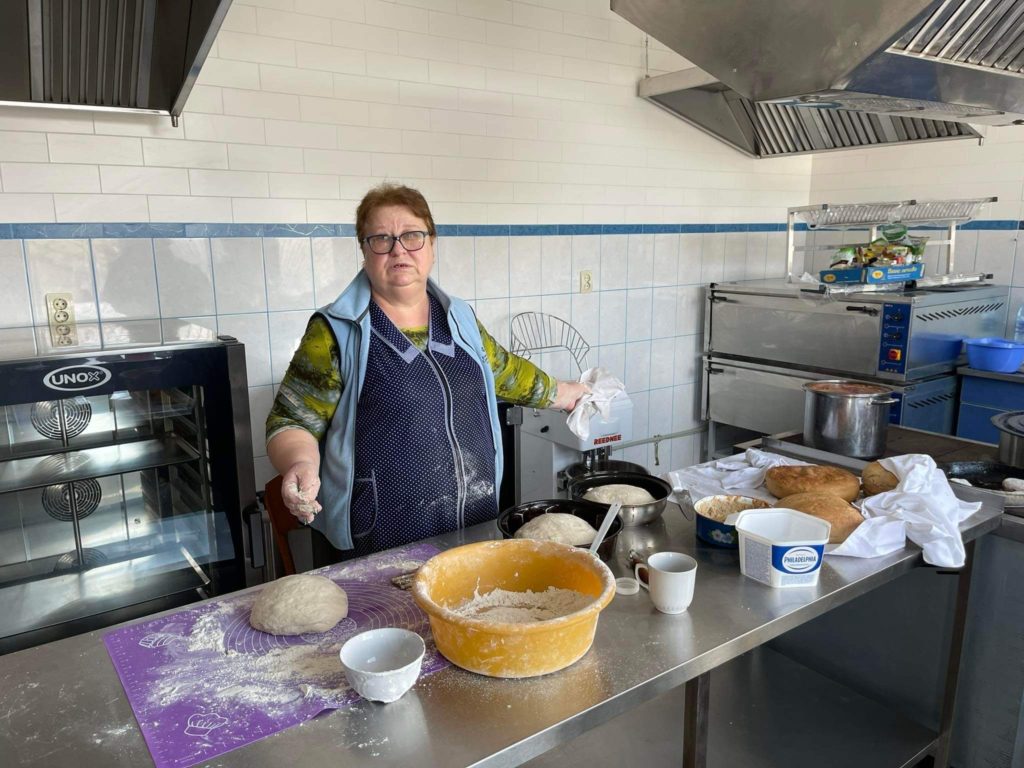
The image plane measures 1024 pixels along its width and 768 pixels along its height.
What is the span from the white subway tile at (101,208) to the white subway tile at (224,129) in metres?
0.28

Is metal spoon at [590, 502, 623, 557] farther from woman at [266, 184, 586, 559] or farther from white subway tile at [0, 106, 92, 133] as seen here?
white subway tile at [0, 106, 92, 133]

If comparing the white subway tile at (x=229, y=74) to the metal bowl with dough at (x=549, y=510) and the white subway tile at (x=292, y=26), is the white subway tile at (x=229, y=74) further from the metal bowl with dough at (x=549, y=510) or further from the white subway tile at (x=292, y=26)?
the metal bowl with dough at (x=549, y=510)

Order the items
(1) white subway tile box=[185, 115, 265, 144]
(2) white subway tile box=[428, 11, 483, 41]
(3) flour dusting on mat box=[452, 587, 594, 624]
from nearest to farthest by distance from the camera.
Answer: (3) flour dusting on mat box=[452, 587, 594, 624]
(1) white subway tile box=[185, 115, 265, 144]
(2) white subway tile box=[428, 11, 483, 41]

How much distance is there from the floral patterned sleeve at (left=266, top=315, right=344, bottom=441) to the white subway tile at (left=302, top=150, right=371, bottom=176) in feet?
3.89

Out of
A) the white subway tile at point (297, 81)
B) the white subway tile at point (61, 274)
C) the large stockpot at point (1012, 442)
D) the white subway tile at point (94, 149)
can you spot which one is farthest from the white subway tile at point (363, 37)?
the large stockpot at point (1012, 442)

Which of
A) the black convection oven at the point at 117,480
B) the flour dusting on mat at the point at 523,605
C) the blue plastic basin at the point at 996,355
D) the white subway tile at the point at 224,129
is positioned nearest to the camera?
the flour dusting on mat at the point at 523,605

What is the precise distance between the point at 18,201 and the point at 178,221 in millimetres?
439

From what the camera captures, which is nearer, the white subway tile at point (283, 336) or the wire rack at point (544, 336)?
the white subway tile at point (283, 336)

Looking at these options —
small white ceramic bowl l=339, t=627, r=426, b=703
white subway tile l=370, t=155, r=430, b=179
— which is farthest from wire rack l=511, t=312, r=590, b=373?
small white ceramic bowl l=339, t=627, r=426, b=703

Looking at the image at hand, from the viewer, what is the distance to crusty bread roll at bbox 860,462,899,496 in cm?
168

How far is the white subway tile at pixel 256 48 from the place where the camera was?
8.01 ft

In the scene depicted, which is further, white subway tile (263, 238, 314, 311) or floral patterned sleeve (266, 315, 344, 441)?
white subway tile (263, 238, 314, 311)

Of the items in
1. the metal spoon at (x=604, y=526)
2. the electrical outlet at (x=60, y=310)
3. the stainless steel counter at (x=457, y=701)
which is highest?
the electrical outlet at (x=60, y=310)

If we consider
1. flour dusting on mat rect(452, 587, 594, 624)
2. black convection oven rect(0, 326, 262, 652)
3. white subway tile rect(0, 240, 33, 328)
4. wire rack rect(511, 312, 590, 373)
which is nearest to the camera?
flour dusting on mat rect(452, 587, 594, 624)
